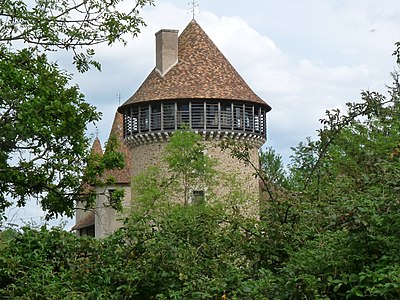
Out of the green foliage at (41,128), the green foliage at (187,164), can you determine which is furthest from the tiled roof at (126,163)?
the green foliage at (41,128)

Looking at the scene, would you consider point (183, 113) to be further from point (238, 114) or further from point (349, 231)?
point (349, 231)

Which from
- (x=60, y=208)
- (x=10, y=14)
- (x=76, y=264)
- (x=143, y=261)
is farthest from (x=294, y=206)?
(x=60, y=208)

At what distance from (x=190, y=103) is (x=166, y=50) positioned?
251 centimetres

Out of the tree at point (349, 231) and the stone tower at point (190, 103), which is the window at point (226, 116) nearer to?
the stone tower at point (190, 103)

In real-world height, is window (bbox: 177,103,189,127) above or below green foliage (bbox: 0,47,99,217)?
above

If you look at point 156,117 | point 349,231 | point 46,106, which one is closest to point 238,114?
point 156,117

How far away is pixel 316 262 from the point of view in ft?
17.0

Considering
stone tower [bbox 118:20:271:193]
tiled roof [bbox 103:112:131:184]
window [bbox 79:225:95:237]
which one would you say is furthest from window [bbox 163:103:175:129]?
window [bbox 79:225:95:237]

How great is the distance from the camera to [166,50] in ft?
119

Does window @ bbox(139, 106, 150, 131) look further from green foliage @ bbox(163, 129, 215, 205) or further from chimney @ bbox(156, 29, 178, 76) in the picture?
green foliage @ bbox(163, 129, 215, 205)

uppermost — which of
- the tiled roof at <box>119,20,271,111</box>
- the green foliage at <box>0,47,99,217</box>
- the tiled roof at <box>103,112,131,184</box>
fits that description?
the tiled roof at <box>119,20,271,111</box>

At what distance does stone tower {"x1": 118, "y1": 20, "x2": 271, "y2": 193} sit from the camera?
116 ft

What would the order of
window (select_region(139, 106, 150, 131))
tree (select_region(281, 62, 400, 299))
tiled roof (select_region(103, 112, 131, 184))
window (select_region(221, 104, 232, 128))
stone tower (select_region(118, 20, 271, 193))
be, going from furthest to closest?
tiled roof (select_region(103, 112, 131, 184)) < window (select_region(139, 106, 150, 131)) < window (select_region(221, 104, 232, 128)) < stone tower (select_region(118, 20, 271, 193)) < tree (select_region(281, 62, 400, 299))

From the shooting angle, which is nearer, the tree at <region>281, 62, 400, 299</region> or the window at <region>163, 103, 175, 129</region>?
the tree at <region>281, 62, 400, 299</region>
